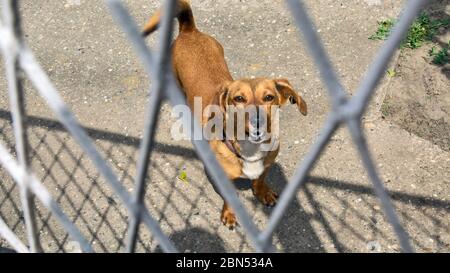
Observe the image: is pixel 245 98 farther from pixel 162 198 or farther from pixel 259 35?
pixel 259 35

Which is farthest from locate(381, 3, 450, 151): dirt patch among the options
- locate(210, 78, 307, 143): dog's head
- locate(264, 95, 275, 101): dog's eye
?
locate(264, 95, 275, 101): dog's eye

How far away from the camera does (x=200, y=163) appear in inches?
172

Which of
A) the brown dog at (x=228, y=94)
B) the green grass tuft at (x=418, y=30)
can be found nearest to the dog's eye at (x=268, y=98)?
the brown dog at (x=228, y=94)

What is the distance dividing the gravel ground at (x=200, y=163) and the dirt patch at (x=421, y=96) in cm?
11

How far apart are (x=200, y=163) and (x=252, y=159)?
915mm

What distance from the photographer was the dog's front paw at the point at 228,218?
12.7ft

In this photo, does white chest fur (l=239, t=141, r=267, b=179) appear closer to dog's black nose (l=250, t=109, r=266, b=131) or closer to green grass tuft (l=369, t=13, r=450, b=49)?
dog's black nose (l=250, t=109, r=266, b=131)

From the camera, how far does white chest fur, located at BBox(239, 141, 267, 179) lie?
3498 millimetres

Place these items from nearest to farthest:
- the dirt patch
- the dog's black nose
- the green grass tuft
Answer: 1. the dog's black nose
2. the dirt patch
3. the green grass tuft

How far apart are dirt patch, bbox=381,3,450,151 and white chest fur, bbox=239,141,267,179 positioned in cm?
150

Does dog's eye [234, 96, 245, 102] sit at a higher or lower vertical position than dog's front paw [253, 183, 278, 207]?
higher

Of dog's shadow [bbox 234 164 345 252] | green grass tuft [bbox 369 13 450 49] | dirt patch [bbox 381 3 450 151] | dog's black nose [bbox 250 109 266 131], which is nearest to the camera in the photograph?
dog's black nose [bbox 250 109 266 131]

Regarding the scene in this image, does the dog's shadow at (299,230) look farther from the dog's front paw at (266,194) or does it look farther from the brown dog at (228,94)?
the brown dog at (228,94)

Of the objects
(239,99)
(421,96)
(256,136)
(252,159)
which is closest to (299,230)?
(252,159)
